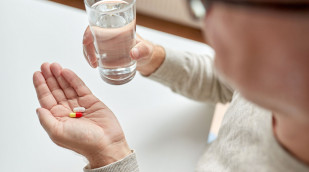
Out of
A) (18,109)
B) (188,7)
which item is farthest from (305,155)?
(18,109)

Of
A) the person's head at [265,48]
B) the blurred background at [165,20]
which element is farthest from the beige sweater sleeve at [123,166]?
the blurred background at [165,20]

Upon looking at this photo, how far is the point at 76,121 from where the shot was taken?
0.76 m

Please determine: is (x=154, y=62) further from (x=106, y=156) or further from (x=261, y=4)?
(x=261, y=4)

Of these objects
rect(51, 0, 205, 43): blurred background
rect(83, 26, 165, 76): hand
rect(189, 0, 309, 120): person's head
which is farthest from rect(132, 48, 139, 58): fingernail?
rect(51, 0, 205, 43): blurred background

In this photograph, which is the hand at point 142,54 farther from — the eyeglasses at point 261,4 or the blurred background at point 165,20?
the blurred background at point 165,20

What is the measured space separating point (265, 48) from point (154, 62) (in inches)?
23.0

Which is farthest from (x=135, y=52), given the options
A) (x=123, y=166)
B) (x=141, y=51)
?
(x=123, y=166)

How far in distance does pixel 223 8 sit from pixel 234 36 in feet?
0.11

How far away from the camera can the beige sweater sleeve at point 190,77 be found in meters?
0.98

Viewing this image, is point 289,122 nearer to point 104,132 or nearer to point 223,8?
point 223,8

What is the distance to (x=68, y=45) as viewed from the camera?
109cm

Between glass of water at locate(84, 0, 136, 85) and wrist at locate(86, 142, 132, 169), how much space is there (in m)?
0.20

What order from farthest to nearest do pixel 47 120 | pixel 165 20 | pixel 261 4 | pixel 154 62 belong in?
1. pixel 165 20
2. pixel 154 62
3. pixel 47 120
4. pixel 261 4

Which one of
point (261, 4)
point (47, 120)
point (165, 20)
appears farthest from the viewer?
point (165, 20)
